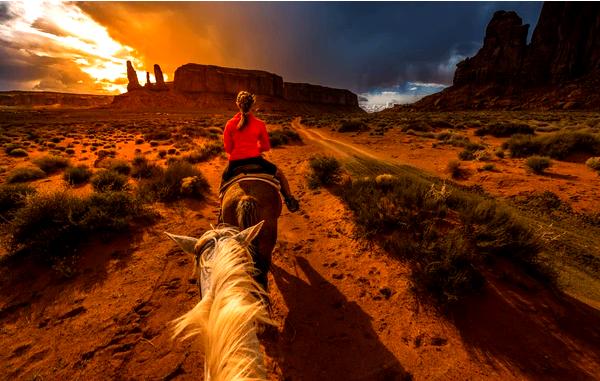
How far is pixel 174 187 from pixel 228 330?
22.8 ft

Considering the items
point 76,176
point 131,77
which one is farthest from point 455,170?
point 131,77

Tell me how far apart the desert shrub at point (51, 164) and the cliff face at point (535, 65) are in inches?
2884

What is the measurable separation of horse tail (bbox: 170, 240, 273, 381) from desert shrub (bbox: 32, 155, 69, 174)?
42.6 feet

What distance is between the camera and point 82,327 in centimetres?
322

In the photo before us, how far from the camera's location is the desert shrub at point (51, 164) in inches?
391

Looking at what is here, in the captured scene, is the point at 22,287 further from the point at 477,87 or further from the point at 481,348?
the point at 477,87

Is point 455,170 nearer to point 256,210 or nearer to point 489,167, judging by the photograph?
point 489,167

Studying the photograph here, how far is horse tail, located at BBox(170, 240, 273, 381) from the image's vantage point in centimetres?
109

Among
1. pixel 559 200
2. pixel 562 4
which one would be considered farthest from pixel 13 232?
pixel 562 4

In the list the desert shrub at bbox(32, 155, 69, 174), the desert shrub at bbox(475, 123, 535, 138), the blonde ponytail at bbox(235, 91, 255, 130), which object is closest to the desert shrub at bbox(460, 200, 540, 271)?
the blonde ponytail at bbox(235, 91, 255, 130)

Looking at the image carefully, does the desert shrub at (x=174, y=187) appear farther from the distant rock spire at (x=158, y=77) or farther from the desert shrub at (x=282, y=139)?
the distant rock spire at (x=158, y=77)

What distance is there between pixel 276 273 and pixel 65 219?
4099 mm

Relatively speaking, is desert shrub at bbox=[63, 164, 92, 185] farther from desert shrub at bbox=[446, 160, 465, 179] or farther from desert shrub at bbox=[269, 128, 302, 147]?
desert shrub at bbox=[446, 160, 465, 179]

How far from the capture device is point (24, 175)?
8.78 metres
